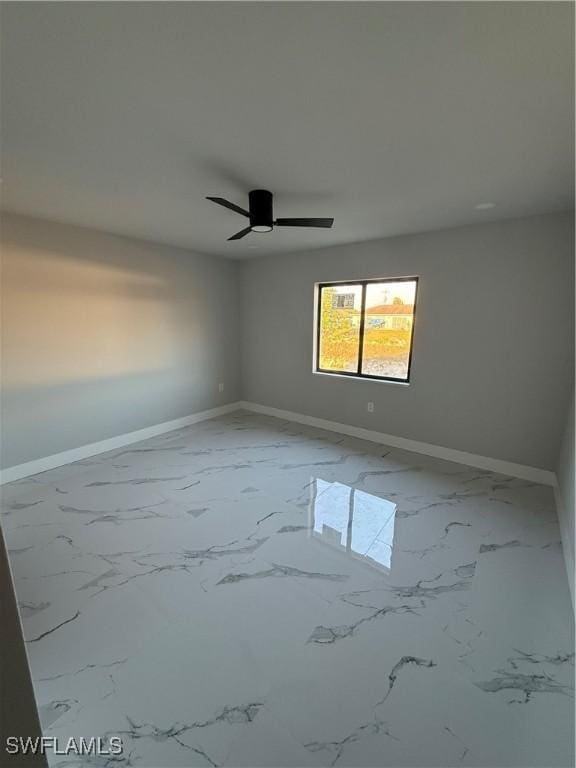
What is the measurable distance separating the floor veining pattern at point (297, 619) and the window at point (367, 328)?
60.8 inches

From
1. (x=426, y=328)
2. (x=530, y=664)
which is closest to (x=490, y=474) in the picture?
(x=426, y=328)

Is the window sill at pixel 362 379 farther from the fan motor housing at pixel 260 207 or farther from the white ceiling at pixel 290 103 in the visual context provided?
the fan motor housing at pixel 260 207

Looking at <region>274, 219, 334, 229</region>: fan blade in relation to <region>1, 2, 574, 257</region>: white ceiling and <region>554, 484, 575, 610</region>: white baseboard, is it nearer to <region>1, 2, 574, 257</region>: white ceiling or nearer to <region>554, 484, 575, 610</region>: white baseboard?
<region>1, 2, 574, 257</region>: white ceiling

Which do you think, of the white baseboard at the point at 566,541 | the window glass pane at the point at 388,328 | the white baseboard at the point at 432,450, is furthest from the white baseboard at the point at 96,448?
the white baseboard at the point at 566,541

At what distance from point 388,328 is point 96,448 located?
12.0 feet

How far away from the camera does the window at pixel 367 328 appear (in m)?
3.83

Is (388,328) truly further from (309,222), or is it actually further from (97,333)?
(97,333)

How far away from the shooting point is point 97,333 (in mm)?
3637

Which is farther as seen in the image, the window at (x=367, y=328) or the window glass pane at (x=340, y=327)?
the window glass pane at (x=340, y=327)

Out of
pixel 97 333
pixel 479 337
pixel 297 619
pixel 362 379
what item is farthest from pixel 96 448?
pixel 479 337

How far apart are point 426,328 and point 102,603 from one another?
357 cm

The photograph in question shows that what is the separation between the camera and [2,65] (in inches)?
48.5

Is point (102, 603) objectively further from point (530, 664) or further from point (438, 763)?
point (530, 664)

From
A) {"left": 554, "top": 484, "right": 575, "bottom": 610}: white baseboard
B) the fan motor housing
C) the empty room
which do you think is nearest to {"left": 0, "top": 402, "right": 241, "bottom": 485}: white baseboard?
the empty room
